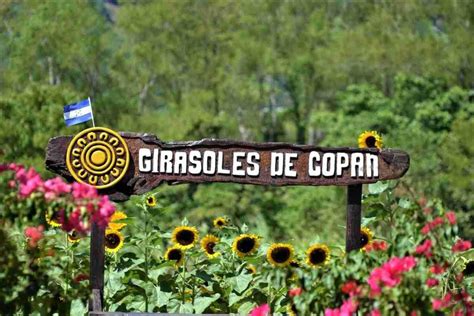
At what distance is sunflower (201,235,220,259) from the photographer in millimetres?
10141

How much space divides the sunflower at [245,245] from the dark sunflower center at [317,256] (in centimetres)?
65

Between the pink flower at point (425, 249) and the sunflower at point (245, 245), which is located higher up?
the pink flower at point (425, 249)

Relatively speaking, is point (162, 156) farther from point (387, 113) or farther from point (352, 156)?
point (387, 113)

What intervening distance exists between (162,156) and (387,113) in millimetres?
38795

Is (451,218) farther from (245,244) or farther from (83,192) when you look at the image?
(245,244)

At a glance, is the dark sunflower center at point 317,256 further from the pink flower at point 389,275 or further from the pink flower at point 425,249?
the pink flower at point 389,275

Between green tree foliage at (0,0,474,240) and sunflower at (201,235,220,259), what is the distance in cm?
2936

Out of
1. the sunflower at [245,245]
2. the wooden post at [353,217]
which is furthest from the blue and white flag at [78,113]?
the wooden post at [353,217]

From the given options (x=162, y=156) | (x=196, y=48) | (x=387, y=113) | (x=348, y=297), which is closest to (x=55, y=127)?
(x=387, y=113)

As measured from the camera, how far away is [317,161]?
917cm

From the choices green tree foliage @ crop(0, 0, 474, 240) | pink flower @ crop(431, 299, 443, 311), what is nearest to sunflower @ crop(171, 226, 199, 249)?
pink flower @ crop(431, 299, 443, 311)

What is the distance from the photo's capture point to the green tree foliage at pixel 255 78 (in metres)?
43.9

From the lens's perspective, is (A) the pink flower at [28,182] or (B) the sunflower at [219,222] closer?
(A) the pink flower at [28,182]

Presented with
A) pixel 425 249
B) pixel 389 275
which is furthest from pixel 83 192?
pixel 425 249
